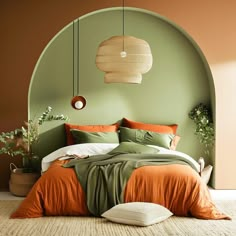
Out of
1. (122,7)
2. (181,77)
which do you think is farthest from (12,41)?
(181,77)

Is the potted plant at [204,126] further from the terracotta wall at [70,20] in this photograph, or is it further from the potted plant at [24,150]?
the potted plant at [24,150]

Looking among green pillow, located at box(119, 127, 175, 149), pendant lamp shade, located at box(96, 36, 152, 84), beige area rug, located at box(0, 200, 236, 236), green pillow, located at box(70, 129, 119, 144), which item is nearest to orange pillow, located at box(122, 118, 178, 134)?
green pillow, located at box(119, 127, 175, 149)

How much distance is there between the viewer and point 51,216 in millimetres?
6160

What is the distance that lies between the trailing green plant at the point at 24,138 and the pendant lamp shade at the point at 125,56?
59.9 inches

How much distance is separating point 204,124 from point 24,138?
2473mm

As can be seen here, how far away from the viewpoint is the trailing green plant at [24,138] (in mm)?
7757

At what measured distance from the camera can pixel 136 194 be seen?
20.3 ft

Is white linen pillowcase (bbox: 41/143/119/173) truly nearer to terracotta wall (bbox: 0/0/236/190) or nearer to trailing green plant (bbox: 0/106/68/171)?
trailing green plant (bbox: 0/106/68/171)

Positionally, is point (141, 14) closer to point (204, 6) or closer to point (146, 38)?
point (146, 38)

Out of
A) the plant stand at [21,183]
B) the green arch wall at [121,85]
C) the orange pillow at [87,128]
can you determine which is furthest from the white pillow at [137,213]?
the green arch wall at [121,85]

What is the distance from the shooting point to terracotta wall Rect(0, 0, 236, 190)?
796 cm

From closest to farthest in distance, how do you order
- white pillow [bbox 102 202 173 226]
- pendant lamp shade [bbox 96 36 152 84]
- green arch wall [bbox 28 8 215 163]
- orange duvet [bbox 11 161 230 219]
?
white pillow [bbox 102 202 173 226] < orange duvet [bbox 11 161 230 219] < pendant lamp shade [bbox 96 36 152 84] < green arch wall [bbox 28 8 215 163]

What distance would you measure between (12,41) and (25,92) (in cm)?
71

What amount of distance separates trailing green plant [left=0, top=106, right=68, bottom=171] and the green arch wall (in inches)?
7.4
